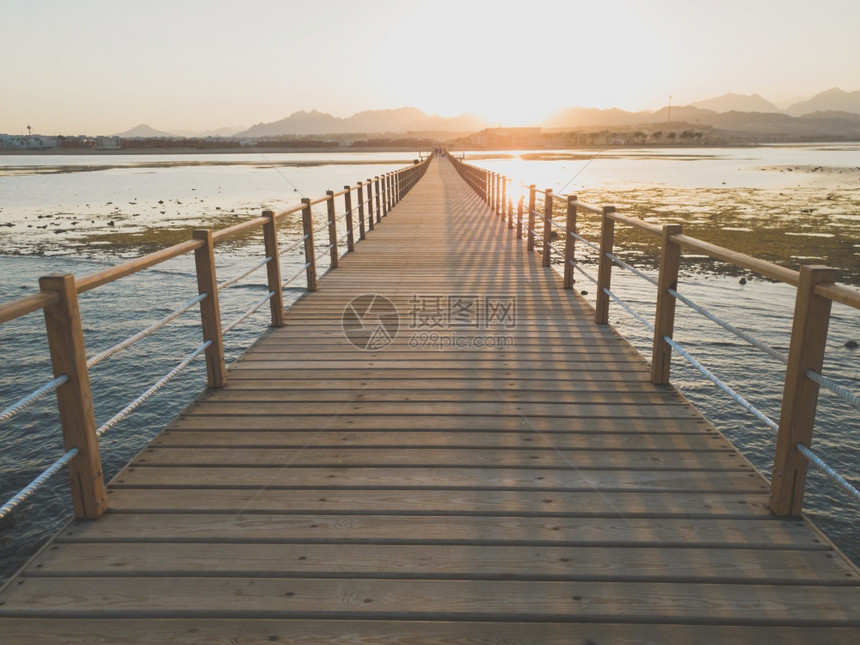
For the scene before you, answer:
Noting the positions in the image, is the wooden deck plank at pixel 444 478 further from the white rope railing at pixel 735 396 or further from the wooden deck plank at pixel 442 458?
the white rope railing at pixel 735 396

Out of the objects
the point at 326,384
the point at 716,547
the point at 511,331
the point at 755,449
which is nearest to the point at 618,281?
the point at 755,449

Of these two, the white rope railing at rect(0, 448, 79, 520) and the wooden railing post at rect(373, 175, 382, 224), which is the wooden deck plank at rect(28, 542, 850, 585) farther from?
the wooden railing post at rect(373, 175, 382, 224)

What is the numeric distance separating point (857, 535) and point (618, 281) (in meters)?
9.71

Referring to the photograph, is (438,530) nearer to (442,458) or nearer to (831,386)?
(442,458)

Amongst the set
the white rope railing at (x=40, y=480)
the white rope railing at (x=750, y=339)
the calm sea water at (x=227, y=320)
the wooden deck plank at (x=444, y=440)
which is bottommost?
the calm sea water at (x=227, y=320)

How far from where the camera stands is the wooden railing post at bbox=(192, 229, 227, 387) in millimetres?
4312

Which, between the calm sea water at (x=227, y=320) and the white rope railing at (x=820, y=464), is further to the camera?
the calm sea water at (x=227, y=320)

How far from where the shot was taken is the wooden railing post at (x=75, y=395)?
2.70 meters

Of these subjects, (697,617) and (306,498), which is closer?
(697,617)

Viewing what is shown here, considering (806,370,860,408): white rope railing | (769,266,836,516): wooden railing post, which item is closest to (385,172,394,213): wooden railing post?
(769,266,836,516): wooden railing post

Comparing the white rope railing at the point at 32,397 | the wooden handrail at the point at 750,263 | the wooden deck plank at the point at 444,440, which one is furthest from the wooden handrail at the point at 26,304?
the wooden handrail at the point at 750,263

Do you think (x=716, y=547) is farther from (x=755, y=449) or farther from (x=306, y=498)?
(x=755, y=449)

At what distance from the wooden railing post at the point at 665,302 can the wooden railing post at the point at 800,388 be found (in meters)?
1.46

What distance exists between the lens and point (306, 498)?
3105mm
